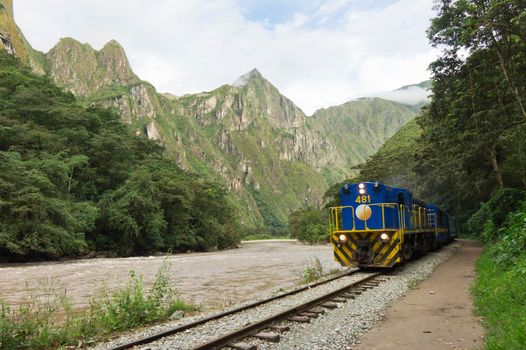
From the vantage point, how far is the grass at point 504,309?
16.7 ft

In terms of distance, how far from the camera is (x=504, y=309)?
7.15 m

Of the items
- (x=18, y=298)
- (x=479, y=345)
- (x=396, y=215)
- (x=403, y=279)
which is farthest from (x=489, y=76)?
(x=18, y=298)

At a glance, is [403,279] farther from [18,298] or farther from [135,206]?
[135,206]

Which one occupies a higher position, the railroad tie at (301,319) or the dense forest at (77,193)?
the dense forest at (77,193)

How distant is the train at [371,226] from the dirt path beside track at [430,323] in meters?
3.58

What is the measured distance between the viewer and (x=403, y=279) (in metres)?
13.2

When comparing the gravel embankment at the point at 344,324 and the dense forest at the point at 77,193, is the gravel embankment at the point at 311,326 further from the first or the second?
the dense forest at the point at 77,193

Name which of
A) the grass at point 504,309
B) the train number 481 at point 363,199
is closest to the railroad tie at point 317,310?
the grass at point 504,309

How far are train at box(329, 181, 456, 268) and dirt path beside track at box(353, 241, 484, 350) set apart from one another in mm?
3577

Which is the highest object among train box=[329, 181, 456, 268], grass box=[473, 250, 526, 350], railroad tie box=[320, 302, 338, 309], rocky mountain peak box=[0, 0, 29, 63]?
rocky mountain peak box=[0, 0, 29, 63]

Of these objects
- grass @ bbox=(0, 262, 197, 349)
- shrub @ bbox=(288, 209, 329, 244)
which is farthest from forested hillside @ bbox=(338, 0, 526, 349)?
shrub @ bbox=(288, 209, 329, 244)

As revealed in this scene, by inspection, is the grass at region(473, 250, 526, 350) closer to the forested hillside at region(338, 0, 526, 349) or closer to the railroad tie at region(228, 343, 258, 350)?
→ the forested hillside at region(338, 0, 526, 349)

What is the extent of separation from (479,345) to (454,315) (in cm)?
219

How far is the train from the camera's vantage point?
15109 millimetres
